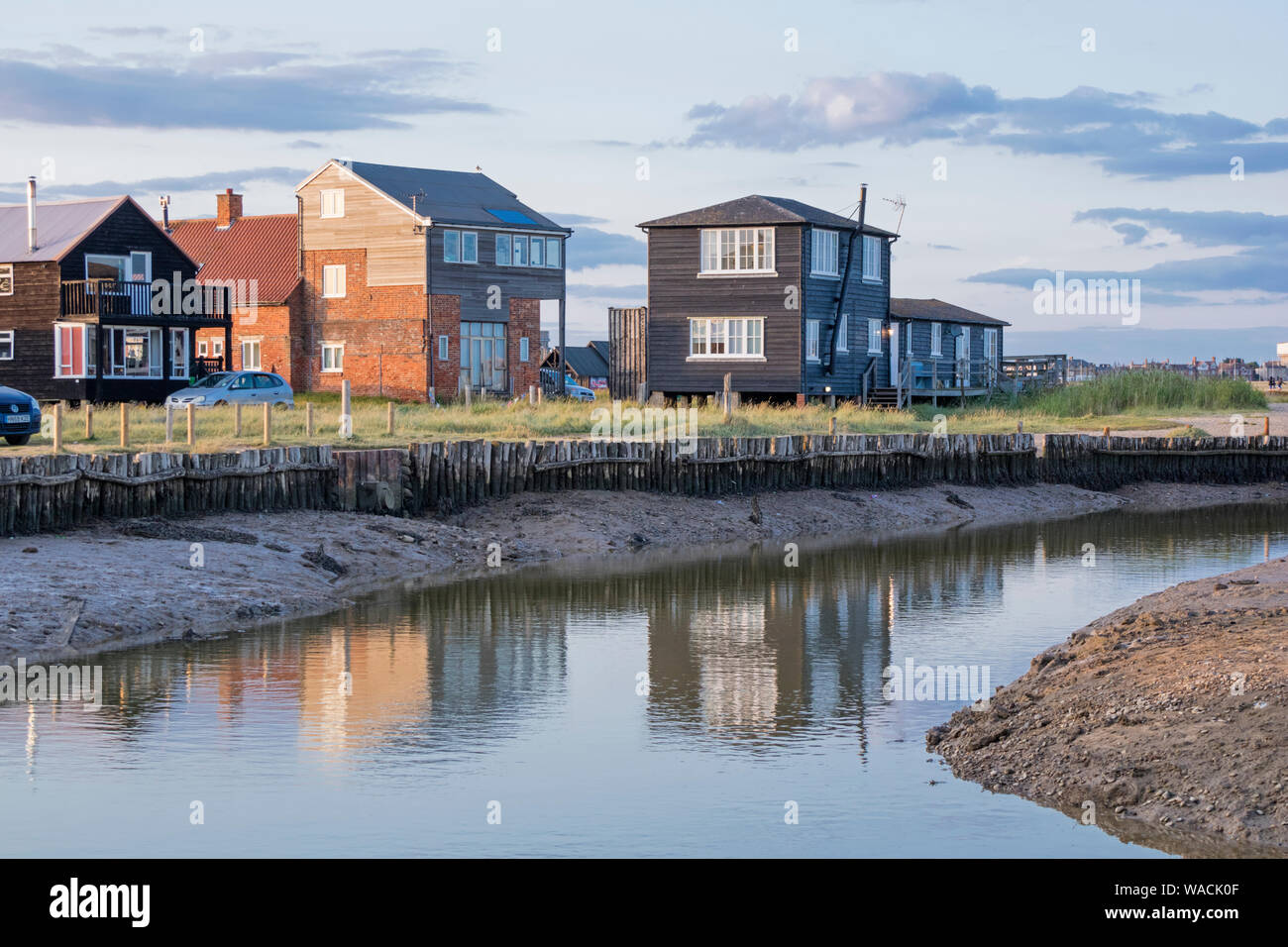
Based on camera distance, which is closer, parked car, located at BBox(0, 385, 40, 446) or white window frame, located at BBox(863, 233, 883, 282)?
parked car, located at BBox(0, 385, 40, 446)

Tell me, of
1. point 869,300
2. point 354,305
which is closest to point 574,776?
point 869,300

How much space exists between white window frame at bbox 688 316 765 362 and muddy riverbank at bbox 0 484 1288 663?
17.2 meters

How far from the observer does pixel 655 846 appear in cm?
979

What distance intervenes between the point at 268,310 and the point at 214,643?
44.2 metres

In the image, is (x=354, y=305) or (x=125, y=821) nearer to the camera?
(x=125, y=821)

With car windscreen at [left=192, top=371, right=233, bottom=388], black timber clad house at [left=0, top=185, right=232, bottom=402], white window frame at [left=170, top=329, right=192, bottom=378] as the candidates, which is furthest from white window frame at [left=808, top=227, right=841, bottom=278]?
white window frame at [left=170, top=329, right=192, bottom=378]

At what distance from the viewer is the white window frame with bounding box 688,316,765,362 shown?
1962 inches

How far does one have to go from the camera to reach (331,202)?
57.4 meters

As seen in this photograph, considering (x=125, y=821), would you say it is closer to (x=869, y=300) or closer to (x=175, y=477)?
(x=175, y=477)

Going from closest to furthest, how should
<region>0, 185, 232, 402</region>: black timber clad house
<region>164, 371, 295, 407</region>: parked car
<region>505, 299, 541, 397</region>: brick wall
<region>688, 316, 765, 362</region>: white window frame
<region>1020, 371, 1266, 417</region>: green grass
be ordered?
<region>164, 371, 295, 407</region>: parked car < <region>0, 185, 232, 402</region>: black timber clad house < <region>688, 316, 765, 362</region>: white window frame < <region>1020, 371, 1266, 417</region>: green grass < <region>505, 299, 541, 397</region>: brick wall

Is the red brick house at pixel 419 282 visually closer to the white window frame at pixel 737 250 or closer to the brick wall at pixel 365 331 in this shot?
the brick wall at pixel 365 331

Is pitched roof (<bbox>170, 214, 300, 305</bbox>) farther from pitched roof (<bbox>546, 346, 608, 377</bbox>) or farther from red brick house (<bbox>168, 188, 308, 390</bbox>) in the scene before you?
pitched roof (<bbox>546, 346, 608, 377</bbox>)

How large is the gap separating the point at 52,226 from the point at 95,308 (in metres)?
5.45
